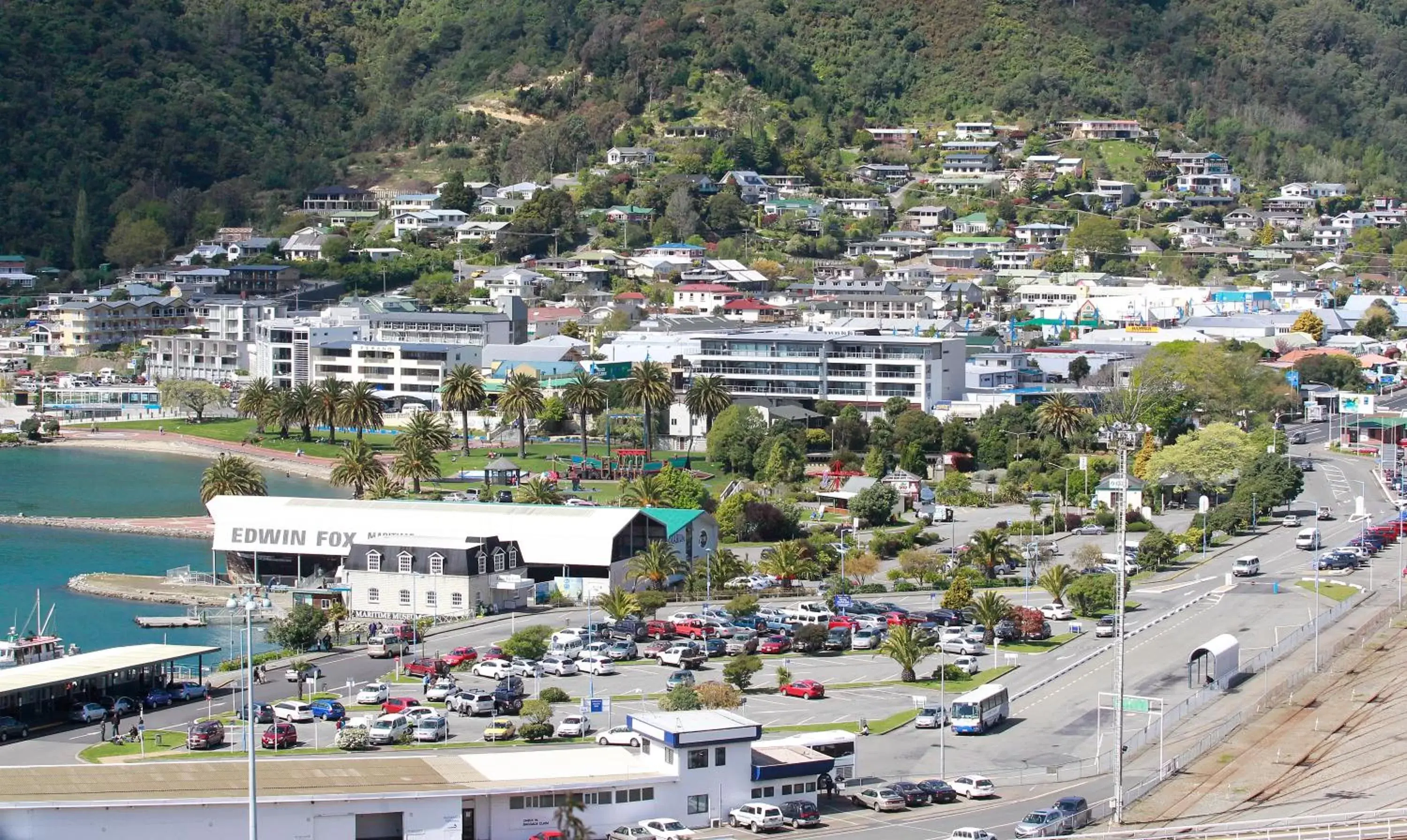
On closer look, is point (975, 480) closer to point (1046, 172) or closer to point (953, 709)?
point (953, 709)

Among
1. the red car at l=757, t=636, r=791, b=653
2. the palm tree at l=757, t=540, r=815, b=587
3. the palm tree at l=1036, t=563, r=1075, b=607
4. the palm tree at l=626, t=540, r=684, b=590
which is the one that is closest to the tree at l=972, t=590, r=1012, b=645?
the palm tree at l=1036, t=563, r=1075, b=607

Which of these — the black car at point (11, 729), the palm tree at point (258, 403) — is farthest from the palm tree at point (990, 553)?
the palm tree at point (258, 403)

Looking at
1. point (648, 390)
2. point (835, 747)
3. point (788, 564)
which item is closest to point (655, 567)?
point (788, 564)

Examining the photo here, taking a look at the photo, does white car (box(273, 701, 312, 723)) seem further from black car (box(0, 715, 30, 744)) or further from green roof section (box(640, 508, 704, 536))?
green roof section (box(640, 508, 704, 536))

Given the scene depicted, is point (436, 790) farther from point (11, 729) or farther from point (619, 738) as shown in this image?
point (11, 729)

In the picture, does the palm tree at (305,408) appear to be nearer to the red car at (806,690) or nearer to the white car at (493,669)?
the white car at (493,669)

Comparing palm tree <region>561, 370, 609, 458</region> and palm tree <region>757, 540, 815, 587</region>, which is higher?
palm tree <region>561, 370, 609, 458</region>

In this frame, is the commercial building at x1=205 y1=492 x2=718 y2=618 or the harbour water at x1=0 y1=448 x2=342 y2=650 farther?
the harbour water at x1=0 y1=448 x2=342 y2=650
